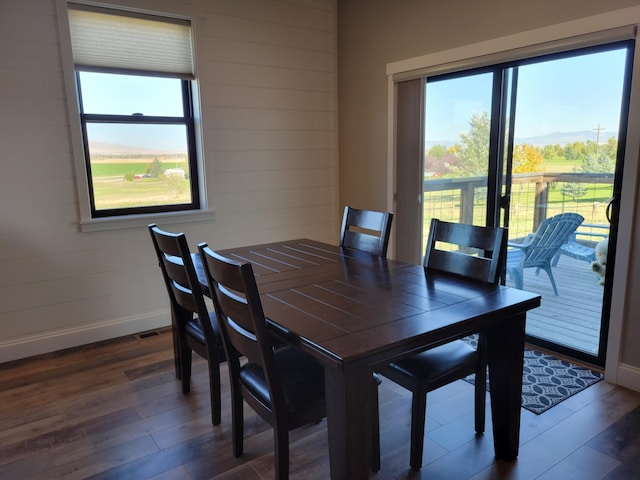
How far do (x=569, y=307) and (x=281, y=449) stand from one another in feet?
7.32

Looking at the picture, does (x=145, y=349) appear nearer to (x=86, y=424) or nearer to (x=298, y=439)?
(x=86, y=424)

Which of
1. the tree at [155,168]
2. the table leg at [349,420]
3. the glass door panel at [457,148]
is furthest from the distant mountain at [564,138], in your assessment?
the tree at [155,168]

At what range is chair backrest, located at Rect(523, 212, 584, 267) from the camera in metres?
2.86

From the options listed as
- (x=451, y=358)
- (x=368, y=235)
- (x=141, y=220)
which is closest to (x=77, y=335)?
(x=141, y=220)

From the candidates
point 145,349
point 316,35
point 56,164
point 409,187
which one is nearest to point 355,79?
point 316,35

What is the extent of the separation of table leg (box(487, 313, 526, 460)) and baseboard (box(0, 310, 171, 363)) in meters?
2.57

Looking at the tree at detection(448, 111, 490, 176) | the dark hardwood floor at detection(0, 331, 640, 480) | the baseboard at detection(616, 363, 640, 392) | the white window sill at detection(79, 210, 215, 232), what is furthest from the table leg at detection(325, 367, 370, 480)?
the white window sill at detection(79, 210, 215, 232)

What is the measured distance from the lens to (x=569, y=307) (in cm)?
298

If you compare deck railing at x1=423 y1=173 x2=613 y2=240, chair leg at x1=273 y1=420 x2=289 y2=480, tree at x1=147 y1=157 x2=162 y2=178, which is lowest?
chair leg at x1=273 y1=420 x2=289 y2=480

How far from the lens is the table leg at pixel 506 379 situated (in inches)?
71.9

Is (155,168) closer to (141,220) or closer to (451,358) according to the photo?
(141,220)

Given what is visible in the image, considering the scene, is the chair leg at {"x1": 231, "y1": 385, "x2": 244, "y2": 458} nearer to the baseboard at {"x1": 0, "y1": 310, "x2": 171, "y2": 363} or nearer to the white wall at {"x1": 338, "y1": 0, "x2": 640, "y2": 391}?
the baseboard at {"x1": 0, "y1": 310, "x2": 171, "y2": 363}

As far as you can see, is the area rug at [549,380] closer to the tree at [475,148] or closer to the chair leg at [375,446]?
the chair leg at [375,446]

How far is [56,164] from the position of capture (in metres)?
3.03
